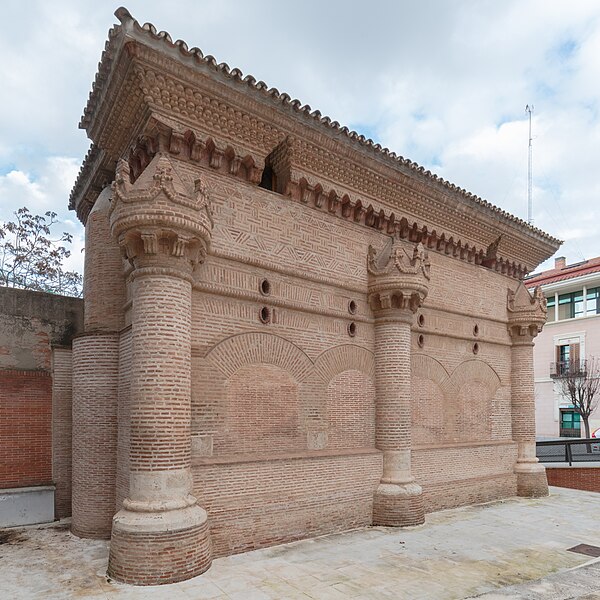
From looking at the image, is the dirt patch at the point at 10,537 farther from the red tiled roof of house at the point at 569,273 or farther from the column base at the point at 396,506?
the red tiled roof of house at the point at 569,273

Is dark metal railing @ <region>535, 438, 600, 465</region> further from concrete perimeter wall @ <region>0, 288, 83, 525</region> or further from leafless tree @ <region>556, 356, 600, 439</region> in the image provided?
concrete perimeter wall @ <region>0, 288, 83, 525</region>

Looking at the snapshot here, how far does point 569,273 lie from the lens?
96.0ft

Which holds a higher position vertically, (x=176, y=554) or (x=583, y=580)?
(x=176, y=554)

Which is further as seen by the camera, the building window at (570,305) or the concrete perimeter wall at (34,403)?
the building window at (570,305)

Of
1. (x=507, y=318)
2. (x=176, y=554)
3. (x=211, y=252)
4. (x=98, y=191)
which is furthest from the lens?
(x=507, y=318)

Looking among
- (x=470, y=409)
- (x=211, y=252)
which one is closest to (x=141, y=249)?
(x=211, y=252)

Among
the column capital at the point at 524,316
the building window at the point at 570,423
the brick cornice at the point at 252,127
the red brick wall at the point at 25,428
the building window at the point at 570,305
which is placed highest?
the brick cornice at the point at 252,127

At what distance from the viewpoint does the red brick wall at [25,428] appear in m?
8.78

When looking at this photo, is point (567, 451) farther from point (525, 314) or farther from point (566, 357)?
point (566, 357)

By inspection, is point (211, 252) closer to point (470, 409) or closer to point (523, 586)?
point (523, 586)

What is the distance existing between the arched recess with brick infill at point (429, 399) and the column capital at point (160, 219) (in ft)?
18.0

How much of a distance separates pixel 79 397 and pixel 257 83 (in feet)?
17.7

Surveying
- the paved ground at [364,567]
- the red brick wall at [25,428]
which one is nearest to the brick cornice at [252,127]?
the red brick wall at [25,428]

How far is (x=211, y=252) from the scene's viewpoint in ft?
25.0
